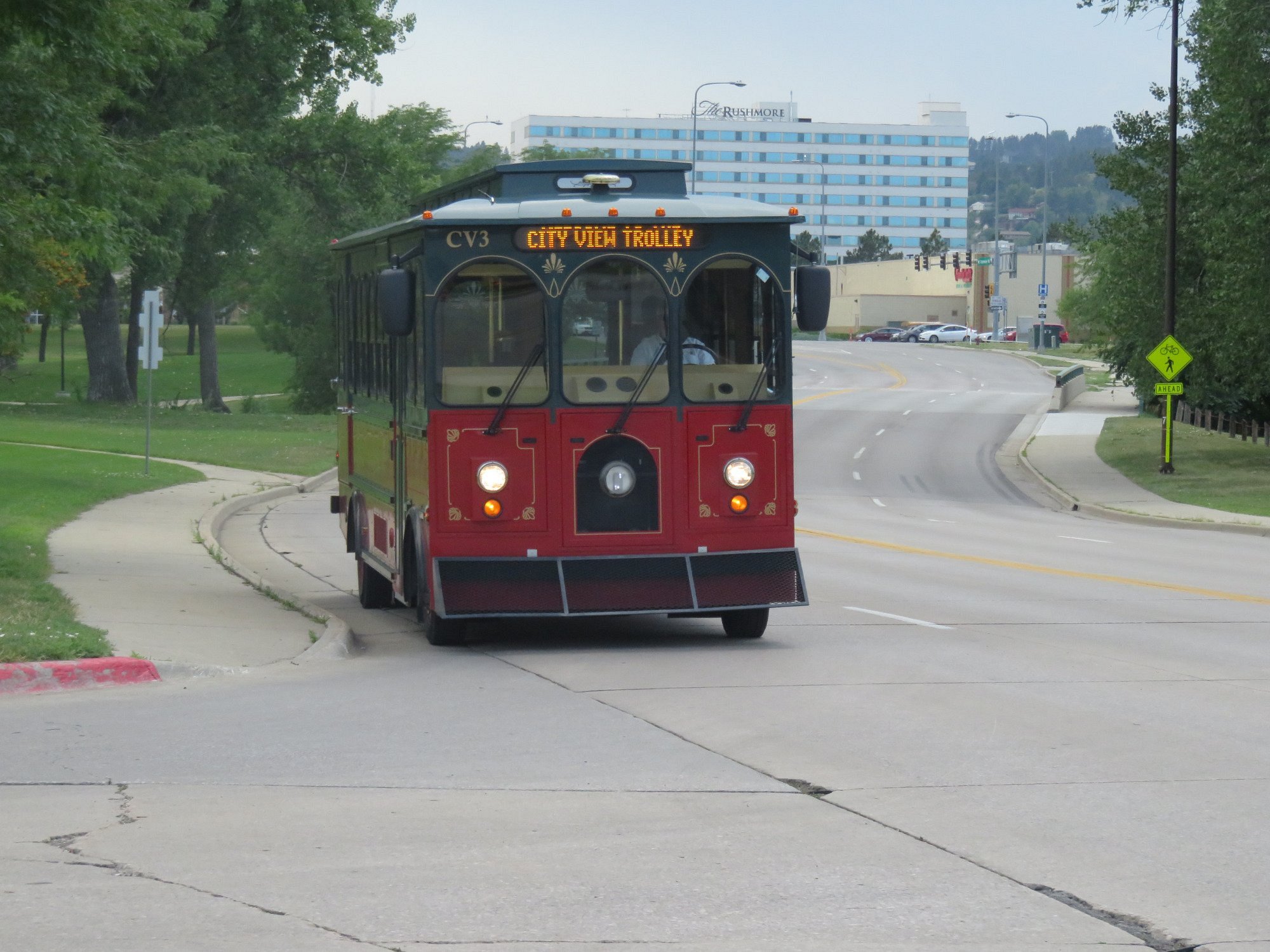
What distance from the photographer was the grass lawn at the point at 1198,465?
3434 cm

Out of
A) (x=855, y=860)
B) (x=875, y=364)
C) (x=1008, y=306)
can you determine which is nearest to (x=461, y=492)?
(x=855, y=860)

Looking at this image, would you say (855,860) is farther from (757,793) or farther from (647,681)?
(647,681)

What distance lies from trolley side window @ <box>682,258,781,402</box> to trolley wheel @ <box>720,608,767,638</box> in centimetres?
167

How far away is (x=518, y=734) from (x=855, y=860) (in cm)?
305

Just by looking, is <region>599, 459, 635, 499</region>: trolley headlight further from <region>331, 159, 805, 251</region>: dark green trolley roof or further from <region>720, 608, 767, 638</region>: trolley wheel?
<region>331, 159, 805, 251</region>: dark green trolley roof

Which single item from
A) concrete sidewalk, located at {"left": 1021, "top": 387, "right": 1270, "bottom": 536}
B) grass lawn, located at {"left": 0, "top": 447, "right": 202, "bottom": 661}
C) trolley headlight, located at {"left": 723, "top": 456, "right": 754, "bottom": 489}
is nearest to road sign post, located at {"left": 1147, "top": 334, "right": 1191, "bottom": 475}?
concrete sidewalk, located at {"left": 1021, "top": 387, "right": 1270, "bottom": 536}

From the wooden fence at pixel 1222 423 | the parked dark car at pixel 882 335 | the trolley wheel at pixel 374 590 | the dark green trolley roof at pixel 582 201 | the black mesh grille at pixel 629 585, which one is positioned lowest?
the wooden fence at pixel 1222 423

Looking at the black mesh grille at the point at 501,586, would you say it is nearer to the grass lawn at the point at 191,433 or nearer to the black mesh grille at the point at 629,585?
the black mesh grille at the point at 629,585

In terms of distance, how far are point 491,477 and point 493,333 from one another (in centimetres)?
105

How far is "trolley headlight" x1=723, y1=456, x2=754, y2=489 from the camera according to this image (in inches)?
497

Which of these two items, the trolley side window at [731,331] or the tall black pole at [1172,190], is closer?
the trolley side window at [731,331]

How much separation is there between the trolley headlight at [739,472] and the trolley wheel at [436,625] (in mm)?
2175

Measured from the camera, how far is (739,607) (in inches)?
499

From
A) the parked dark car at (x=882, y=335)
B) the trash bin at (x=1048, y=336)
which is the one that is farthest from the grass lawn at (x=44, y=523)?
the parked dark car at (x=882, y=335)
